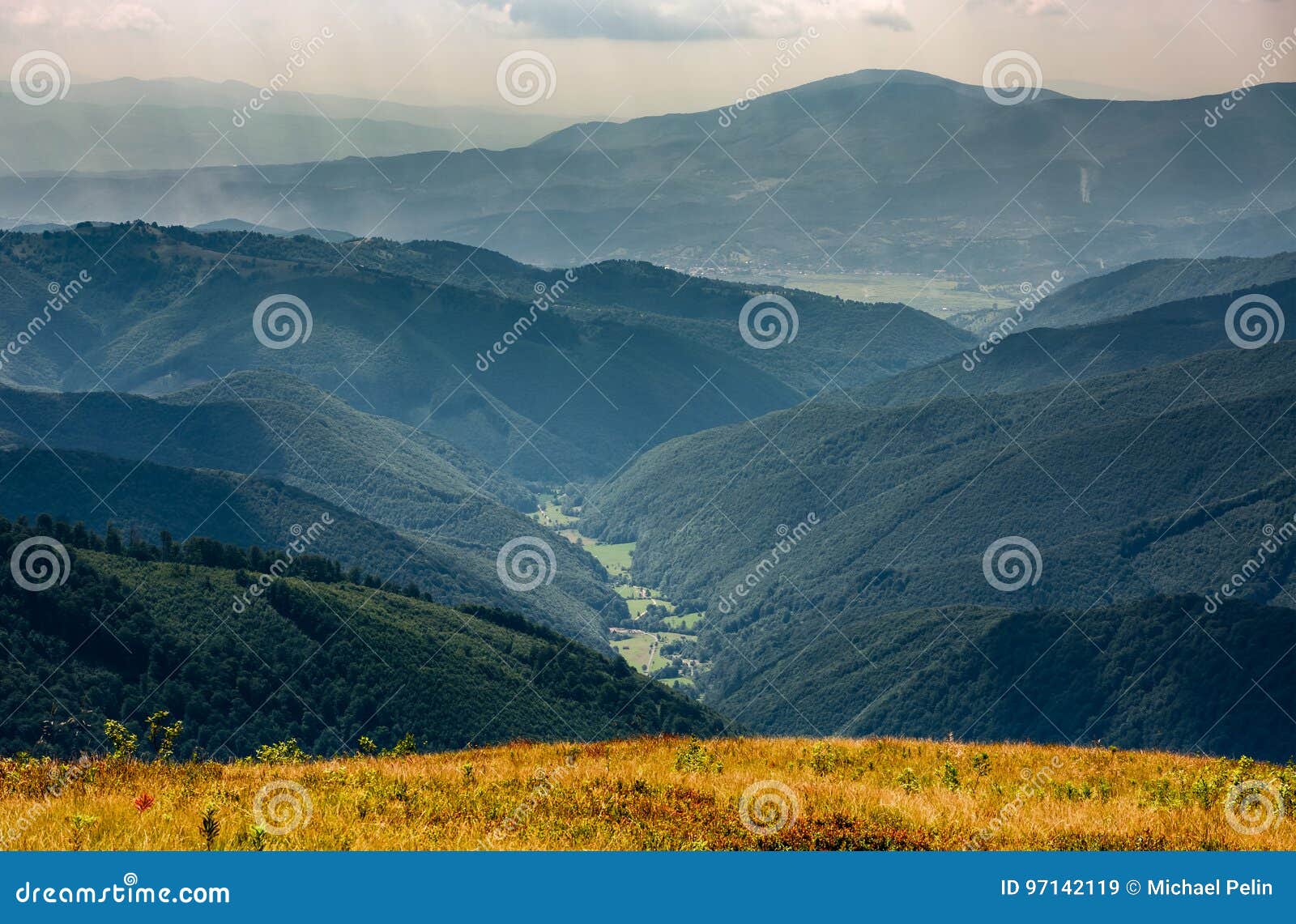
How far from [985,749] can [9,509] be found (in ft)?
616

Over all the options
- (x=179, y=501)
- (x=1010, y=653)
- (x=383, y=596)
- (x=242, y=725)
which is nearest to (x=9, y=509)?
(x=179, y=501)

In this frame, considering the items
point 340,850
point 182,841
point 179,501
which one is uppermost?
point 340,850

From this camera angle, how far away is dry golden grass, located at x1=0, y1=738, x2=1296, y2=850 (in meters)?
14.0

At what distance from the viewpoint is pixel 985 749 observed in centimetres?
2323

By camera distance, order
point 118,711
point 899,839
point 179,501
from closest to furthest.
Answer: point 899,839
point 118,711
point 179,501

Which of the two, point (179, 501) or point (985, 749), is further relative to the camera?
point (179, 501)

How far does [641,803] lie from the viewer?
15.9 m

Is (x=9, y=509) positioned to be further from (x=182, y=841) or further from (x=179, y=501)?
(x=182, y=841)

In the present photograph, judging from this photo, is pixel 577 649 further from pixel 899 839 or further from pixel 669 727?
pixel 899 839

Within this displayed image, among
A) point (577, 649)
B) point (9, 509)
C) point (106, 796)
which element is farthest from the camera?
point (9, 509)

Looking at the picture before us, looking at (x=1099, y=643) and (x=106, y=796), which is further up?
(x=1099, y=643)

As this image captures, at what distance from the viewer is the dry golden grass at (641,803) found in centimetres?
1397

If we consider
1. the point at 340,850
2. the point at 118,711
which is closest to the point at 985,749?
the point at 340,850

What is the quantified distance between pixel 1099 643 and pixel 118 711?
106m
